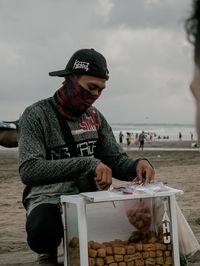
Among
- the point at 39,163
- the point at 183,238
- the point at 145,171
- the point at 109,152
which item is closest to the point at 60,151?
the point at 39,163

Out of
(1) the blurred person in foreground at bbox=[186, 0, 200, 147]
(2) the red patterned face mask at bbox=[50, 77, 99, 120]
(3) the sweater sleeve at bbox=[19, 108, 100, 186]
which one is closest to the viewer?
(1) the blurred person in foreground at bbox=[186, 0, 200, 147]

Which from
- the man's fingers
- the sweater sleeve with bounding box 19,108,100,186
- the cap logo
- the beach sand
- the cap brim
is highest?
the cap logo

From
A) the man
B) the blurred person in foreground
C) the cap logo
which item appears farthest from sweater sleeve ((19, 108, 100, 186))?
the blurred person in foreground

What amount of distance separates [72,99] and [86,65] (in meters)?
0.24

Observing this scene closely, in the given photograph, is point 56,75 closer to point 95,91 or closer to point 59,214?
point 95,91

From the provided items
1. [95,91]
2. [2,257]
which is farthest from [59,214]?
[2,257]

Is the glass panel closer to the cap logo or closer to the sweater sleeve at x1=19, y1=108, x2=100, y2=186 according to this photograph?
the sweater sleeve at x1=19, y1=108, x2=100, y2=186

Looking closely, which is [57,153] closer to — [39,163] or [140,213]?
[39,163]

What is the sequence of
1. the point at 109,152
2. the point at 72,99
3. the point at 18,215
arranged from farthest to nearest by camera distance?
the point at 18,215
the point at 109,152
the point at 72,99

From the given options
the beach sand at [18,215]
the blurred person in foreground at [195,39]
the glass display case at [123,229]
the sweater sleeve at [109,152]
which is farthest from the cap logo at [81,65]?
the blurred person in foreground at [195,39]

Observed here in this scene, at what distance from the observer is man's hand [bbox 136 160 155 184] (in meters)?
2.53

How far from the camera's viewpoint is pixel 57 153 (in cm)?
271

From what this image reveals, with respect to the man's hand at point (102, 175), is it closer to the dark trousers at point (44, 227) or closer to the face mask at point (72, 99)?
the dark trousers at point (44, 227)

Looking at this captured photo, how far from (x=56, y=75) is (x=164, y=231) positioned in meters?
1.23
